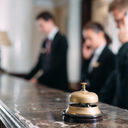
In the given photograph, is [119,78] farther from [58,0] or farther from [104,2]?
[58,0]

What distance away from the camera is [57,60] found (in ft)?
16.0

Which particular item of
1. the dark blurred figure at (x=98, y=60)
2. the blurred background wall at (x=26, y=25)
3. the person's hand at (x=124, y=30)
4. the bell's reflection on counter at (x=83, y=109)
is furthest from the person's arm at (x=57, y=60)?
the bell's reflection on counter at (x=83, y=109)

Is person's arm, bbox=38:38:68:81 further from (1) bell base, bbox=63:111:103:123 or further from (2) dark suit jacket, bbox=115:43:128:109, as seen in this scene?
(1) bell base, bbox=63:111:103:123

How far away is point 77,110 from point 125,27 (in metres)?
1.64

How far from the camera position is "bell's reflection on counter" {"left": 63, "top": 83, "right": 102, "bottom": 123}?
140 cm

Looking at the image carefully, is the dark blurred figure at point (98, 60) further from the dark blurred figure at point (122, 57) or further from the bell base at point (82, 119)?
the bell base at point (82, 119)

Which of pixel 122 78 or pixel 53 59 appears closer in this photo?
pixel 122 78

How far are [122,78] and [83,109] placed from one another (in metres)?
1.51

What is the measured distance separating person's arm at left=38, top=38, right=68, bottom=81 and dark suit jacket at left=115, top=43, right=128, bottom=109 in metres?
2.02

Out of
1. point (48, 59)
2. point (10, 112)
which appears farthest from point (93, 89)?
point (10, 112)

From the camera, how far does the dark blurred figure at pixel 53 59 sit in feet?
16.0

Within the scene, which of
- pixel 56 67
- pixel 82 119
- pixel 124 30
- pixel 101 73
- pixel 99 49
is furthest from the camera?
pixel 56 67

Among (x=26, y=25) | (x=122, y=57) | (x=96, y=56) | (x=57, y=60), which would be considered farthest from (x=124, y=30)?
(x=26, y=25)

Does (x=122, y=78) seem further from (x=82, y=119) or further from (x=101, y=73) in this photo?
(x=82, y=119)
